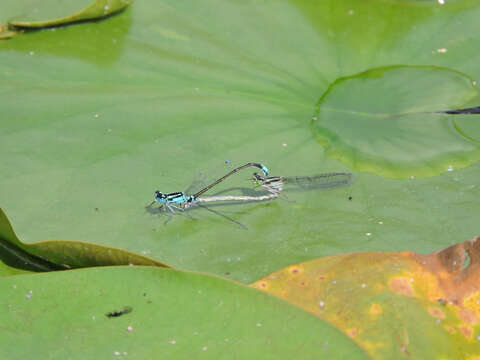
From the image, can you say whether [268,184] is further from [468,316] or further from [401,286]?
[468,316]

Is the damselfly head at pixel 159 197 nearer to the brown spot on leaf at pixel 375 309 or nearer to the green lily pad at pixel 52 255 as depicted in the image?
the green lily pad at pixel 52 255

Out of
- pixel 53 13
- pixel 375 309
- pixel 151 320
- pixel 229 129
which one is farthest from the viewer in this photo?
pixel 53 13

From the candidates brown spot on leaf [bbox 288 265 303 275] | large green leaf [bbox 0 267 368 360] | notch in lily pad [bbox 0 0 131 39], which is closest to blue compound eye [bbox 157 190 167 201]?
large green leaf [bbox 0 267 368 360]

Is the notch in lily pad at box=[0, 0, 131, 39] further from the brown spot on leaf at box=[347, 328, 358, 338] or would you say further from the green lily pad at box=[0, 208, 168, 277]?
the brown spot on leaf at box=[347, 328, 358, 338]

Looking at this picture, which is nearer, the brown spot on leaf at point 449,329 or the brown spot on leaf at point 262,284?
the brown spot on leaf at point 449,329

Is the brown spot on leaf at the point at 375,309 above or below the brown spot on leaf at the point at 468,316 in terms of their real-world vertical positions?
below

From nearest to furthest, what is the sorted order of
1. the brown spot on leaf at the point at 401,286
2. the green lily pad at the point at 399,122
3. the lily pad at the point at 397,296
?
1. the lily pad at the point at 397,296
2. the brown spot on leaf at the point at 401,286
3. the green lily pad at the point at 399,122

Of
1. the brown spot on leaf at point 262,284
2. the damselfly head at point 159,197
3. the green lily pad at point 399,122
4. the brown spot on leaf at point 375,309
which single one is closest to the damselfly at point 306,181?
the green lily pad at point 399,122

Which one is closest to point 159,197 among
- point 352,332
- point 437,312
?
point 352,332
